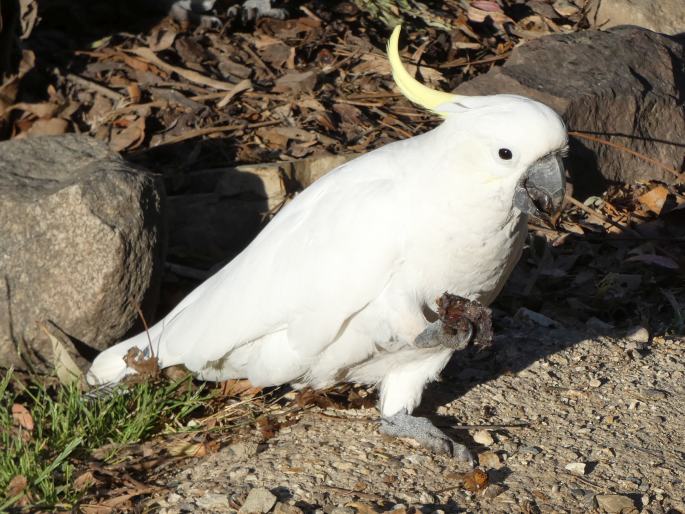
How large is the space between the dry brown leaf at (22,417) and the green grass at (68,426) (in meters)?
0.02

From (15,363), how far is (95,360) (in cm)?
32

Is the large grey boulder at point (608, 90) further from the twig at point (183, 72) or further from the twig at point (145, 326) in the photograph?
the twig at point (145, 326)

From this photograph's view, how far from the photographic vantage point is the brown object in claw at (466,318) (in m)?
2.82

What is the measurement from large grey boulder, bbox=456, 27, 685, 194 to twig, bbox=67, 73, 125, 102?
165 centimetres

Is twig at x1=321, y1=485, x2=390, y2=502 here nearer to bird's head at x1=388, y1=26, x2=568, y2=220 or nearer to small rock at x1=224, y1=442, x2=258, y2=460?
small rock at x1=224, y1=442, x2=258, y2=460

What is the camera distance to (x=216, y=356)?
126 inches

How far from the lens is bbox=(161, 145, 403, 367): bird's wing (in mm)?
2883

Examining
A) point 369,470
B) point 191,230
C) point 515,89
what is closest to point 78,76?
point 191,230

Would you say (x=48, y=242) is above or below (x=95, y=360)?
above

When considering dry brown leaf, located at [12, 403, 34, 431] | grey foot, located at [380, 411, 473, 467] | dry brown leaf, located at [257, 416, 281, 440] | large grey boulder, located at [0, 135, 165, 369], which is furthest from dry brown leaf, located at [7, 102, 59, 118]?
grey foot, located at [380, 411, 473, 467]

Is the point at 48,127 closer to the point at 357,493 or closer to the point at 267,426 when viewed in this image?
the point at 267,426

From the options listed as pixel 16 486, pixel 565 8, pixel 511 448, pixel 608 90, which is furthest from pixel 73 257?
pixel 565 8

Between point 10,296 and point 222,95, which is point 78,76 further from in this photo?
point 10,296

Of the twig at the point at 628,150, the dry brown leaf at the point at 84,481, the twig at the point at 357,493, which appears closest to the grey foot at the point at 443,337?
the twig at the point at 357,493
